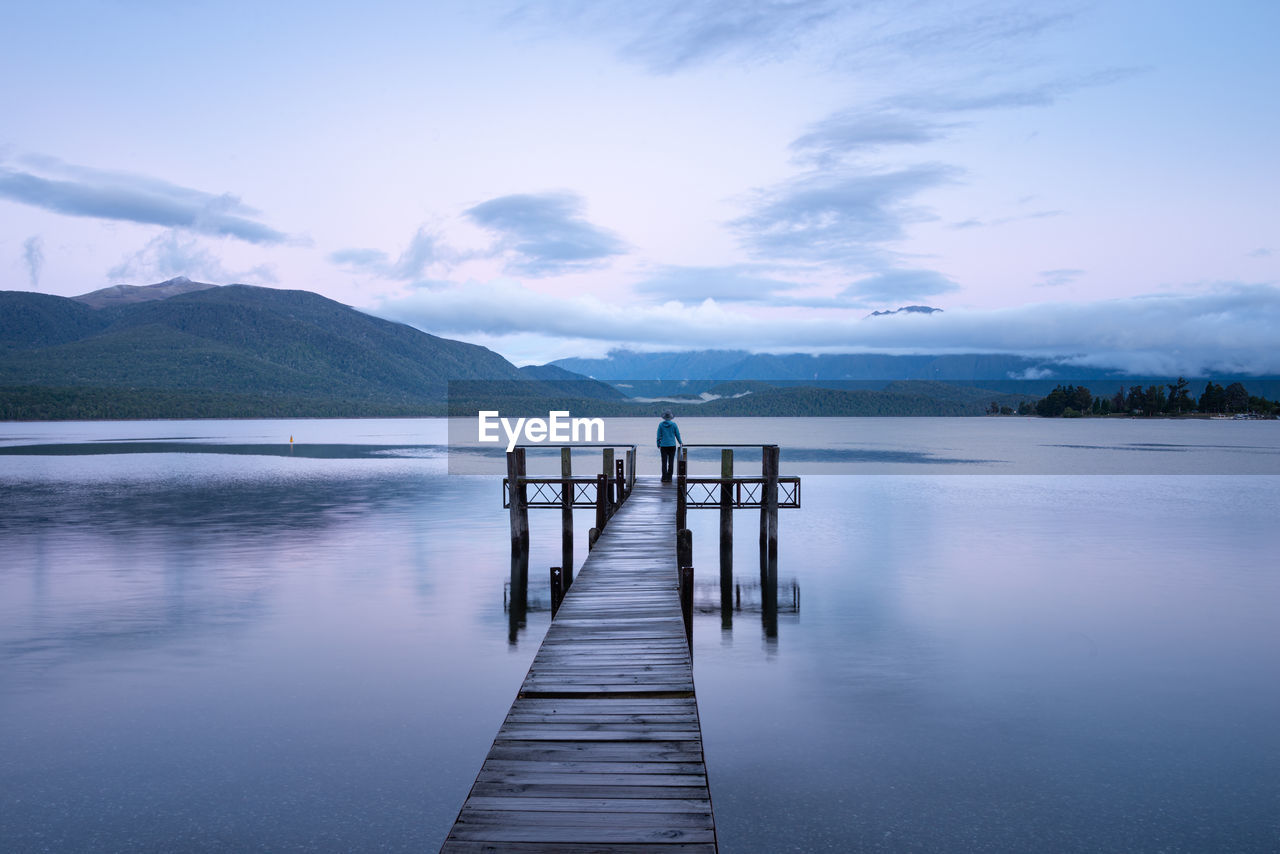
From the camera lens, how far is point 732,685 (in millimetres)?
15844

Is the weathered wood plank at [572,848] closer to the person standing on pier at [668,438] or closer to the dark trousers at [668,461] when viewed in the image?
the person standing on pier at [668,438]

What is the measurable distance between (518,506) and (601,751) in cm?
2063

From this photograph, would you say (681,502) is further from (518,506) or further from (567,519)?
(518,506)

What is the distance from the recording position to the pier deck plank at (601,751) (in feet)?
21.5

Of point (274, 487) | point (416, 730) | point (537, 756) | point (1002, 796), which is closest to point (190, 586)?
point (416, 730)

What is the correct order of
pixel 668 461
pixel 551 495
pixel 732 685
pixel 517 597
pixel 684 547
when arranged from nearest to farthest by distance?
pixel 732 685 < pixel 684 547 < pixel 517 597 < pixel 668 461 < pixel 551 495

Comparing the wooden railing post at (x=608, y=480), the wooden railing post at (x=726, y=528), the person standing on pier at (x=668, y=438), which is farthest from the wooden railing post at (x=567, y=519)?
the wooden railing post at (x=726, y=528)

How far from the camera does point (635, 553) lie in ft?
59.1

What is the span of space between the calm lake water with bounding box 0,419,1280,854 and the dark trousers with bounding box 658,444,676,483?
3.20 m

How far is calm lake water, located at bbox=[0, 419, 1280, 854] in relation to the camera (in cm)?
1053

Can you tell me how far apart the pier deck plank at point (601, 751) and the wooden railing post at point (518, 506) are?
45.1ft

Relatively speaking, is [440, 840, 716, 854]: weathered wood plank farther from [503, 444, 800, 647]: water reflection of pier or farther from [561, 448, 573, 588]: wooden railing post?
[561, 448, 573, 588]: wooden railing post

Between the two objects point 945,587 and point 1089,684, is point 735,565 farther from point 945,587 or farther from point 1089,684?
point 1089,684

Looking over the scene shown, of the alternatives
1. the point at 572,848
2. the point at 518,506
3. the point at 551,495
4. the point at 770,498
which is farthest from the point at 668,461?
the point at 551,495
